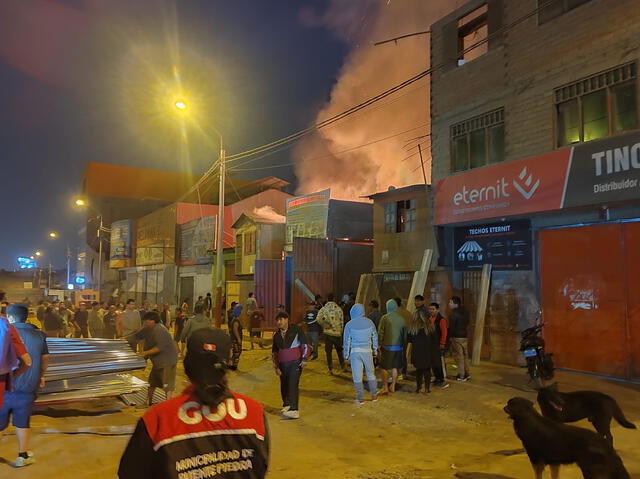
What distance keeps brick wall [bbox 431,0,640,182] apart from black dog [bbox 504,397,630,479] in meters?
7.90

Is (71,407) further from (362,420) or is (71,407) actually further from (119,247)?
(119,247)

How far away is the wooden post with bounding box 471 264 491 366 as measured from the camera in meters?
12.2

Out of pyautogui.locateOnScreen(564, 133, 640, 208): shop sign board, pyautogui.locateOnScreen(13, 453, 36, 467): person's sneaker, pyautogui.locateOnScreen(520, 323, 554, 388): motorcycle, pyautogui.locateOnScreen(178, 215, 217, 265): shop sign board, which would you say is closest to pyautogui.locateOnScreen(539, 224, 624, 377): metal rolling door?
pyautogui.locateOnScreen(564, 133, 640, 208): shop sign board

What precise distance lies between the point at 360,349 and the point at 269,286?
38.6ft

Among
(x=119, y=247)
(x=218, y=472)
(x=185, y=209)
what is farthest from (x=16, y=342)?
(x=119, y=247)

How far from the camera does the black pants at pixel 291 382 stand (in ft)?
25.3

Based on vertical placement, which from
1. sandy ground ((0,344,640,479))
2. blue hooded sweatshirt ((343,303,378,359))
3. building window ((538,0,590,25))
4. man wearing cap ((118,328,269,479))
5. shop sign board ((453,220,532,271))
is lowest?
sandy ground ((0,344,640,479))

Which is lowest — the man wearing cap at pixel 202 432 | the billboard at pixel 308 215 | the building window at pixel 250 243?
the man wearing cap at pixel 202 432

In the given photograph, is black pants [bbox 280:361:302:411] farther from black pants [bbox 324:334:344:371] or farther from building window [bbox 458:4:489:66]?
building window [bbox 458:4:489:66]

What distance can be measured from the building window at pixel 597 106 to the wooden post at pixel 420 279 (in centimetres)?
445

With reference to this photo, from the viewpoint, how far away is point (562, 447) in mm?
4328

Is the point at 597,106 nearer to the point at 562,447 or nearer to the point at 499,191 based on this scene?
the point at 499,191

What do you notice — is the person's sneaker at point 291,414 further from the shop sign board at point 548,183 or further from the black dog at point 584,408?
the shop sign board at point 548,183

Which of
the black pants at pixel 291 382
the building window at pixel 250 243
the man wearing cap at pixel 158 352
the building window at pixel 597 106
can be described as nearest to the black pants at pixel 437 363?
the black pants at pixel 291 382
